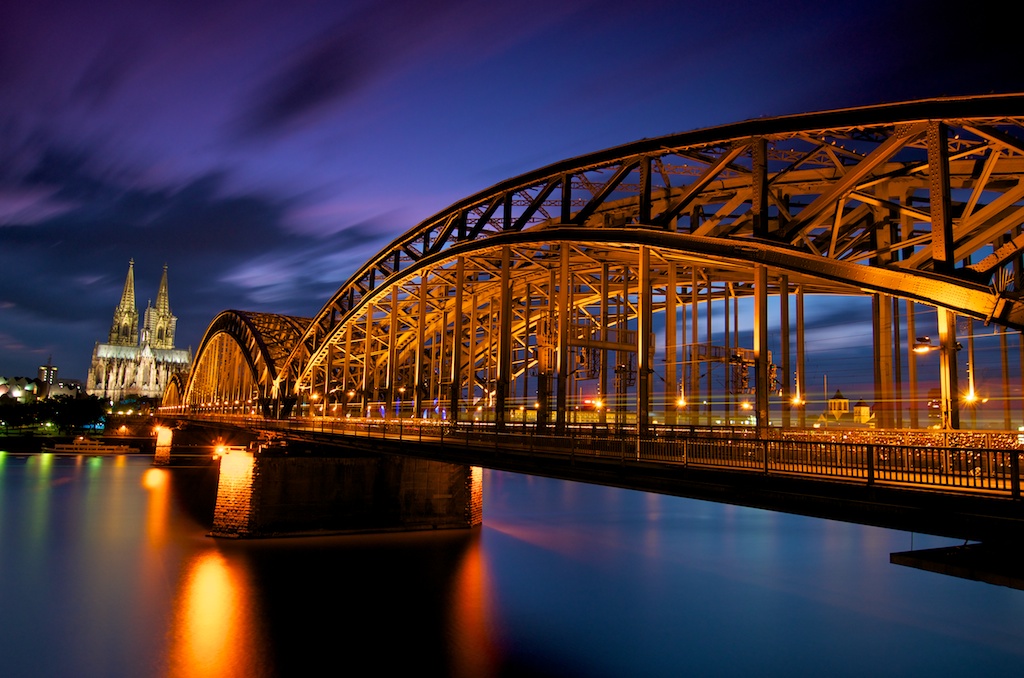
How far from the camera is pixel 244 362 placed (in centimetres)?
10162

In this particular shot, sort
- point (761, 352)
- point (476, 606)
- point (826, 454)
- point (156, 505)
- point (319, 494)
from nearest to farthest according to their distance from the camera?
point (826, 454)
point (761, 352)
point (476, 606)
point (319, 494)
point (156, 505)

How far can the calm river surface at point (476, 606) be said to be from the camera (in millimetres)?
25844

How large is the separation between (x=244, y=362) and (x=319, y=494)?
210ft

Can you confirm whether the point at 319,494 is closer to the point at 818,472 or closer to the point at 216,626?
the point at 216,626

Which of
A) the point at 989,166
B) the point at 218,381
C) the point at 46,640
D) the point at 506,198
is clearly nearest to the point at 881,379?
the point at 989,166

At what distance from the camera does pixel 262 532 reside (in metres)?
40.9

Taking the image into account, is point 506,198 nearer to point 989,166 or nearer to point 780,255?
point 780,255

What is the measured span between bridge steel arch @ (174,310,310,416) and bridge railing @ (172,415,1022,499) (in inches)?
2207

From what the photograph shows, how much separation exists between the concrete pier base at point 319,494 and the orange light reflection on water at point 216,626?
4792 mm

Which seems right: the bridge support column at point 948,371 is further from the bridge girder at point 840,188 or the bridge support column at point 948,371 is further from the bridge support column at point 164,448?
the bridge support column at point 164,448

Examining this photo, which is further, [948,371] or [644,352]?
[644,352]

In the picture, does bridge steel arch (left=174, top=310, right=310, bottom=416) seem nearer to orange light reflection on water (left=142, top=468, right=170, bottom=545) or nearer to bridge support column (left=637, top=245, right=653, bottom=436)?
orange light reflection on water (left=142, top=468, right=170, bottom=545)

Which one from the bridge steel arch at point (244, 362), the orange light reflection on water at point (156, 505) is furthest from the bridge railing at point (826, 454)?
the bridge steel arch at point (244, 362)

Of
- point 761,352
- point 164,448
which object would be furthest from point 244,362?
point 761,352
